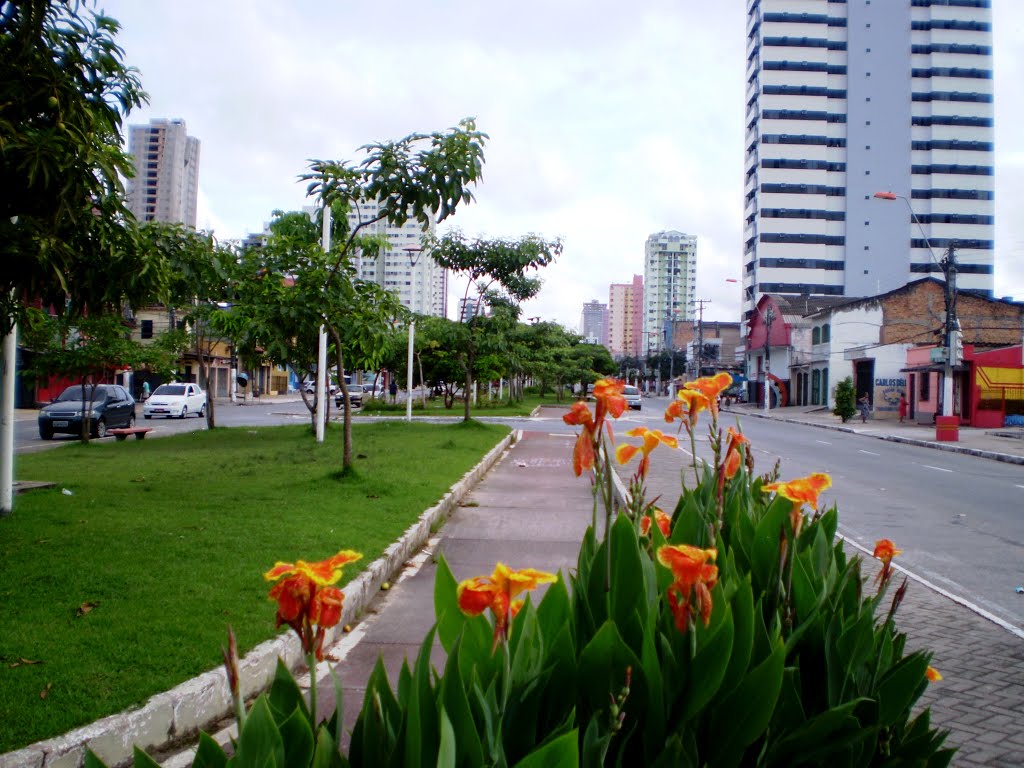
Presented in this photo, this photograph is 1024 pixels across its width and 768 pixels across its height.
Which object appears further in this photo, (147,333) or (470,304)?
(147,333)

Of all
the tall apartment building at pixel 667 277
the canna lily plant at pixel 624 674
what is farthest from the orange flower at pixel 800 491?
the tall apartment building at pixel 667 277

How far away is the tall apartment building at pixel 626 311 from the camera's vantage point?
17025cm

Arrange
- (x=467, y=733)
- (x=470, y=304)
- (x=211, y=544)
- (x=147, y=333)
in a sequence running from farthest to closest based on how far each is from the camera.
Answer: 1. (x=147, y=333)
2. (x=470, y=304)
3. (x=211, y=544)
4. (x=467, y=733)

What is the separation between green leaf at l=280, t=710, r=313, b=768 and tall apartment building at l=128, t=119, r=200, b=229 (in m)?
106

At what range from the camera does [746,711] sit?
1.80 m

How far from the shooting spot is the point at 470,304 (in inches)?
997

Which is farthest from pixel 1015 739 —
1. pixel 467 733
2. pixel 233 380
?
pixel 233 380

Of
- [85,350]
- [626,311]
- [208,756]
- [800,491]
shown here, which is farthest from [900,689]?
[626,311]

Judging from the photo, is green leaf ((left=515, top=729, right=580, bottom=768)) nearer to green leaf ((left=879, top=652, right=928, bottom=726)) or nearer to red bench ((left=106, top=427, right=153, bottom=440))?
green leaf ((left=879, top=652, right=928, bottom=726))

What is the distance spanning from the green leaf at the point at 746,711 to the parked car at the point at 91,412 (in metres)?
19.9

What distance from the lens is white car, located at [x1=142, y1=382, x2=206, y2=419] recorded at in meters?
33.2

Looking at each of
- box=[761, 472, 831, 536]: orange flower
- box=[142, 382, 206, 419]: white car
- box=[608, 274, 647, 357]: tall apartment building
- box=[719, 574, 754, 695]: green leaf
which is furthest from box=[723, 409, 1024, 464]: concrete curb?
box=[608, 274, 647, 357]: tall apartment building

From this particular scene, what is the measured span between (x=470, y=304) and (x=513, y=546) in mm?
18033

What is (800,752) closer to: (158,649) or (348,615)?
(158,649)
